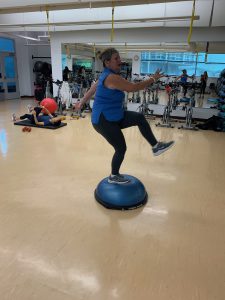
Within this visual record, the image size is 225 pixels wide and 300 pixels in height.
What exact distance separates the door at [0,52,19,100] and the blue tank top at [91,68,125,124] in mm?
9848

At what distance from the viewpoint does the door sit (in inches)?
419

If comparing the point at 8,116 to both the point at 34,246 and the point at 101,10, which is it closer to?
the point at 101,10

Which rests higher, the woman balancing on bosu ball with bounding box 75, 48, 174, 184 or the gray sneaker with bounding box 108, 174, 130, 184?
the woman balancing on bosu ball with bounding box 75, 48, 174, 184

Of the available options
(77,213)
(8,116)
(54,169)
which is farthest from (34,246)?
(8,116)

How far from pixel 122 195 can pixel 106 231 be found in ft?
1.58

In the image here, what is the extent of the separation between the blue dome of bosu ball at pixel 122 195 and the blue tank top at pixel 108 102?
0.79m

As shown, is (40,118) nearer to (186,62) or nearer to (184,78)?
(184,78)

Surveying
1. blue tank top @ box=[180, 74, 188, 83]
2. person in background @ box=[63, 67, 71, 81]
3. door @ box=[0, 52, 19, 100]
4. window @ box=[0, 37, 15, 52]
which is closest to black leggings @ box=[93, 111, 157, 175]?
blue tank top @ box=[180, 74, 188, 83]

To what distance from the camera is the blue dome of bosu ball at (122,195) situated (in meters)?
2.62

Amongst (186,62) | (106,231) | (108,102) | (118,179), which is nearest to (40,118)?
(118,179)

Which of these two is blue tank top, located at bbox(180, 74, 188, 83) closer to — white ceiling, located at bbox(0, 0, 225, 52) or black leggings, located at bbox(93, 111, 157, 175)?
white ceiling, located at bbox(0, 0, 225, 52)

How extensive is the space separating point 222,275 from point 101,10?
5.91 meters

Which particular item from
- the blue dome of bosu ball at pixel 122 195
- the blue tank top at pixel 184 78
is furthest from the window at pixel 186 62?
the blue dome of bosu ball at pixel 122 195

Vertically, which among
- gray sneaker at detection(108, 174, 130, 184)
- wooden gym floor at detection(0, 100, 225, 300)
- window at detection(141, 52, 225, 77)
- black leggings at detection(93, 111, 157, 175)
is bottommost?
wooden gym floor at detection(0, 100, 225, 300)
